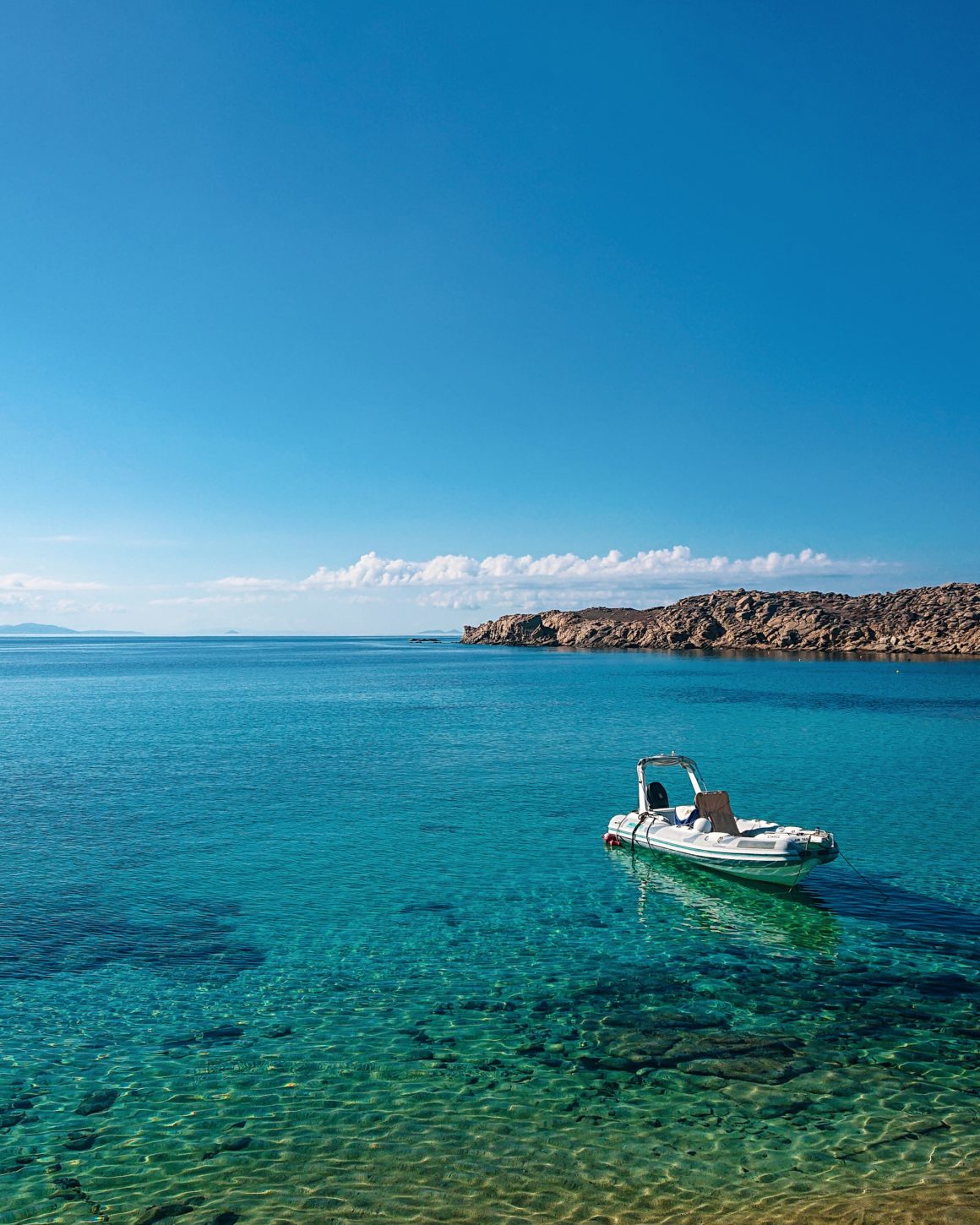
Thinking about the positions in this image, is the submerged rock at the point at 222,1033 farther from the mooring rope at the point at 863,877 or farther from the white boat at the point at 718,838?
the mooring rope at the point at 863,877

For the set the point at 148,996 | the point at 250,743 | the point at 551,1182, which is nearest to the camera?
the point at 551,1182

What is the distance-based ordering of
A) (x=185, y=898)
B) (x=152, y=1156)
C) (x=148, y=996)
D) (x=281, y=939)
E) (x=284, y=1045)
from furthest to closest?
(x=185, y=898) < (x=281, y=939) < (x=148, y=996) < (x=284, y=1045) < (x=152, y=1156)

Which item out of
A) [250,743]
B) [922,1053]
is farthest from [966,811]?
[250,743]

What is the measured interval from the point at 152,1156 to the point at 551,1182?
561 cm

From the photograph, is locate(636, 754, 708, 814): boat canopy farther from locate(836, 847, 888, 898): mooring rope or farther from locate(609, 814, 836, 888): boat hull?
locate(836, 847, 888, 898): mooring rope

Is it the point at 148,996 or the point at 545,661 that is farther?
the point at 545,661

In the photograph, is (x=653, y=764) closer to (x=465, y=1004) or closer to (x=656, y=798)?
(x=656, y=798)

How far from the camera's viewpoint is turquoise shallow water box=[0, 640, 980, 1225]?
34.1ft

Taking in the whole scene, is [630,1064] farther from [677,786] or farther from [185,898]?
[677,786]

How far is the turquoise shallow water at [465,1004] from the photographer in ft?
34.1

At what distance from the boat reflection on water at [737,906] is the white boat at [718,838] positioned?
0.47 meters

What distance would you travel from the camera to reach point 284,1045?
14.0 metres

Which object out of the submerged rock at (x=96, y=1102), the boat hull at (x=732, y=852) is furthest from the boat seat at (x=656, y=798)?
the submerged rock at (x=96, y=1102)

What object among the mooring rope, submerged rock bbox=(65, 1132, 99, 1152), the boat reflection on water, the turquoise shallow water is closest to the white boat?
the boat reflection on water
